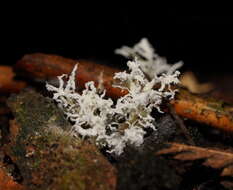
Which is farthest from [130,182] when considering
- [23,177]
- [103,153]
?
[23,177]

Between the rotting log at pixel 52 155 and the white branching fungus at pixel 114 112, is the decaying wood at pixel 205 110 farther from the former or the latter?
the rotting log at pixel 52 155

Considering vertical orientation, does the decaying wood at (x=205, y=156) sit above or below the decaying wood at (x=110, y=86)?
below

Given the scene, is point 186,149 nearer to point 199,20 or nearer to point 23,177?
point 23,177

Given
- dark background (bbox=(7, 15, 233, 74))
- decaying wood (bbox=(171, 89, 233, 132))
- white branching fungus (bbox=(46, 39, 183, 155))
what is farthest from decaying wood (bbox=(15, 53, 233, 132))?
dark background (bbox=(7, 15, 233, 74))

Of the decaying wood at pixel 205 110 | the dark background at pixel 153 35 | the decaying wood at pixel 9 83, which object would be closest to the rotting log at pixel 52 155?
the decaying wood at pixel 9 83

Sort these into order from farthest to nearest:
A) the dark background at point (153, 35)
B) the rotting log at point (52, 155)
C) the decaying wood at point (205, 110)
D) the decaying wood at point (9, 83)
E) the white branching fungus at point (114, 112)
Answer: the dark background at point (153, 35) < the decaying wood at point (9, 83) < the decaying wood at point (205, 110) < the white branching fungus at point (114, 112) < the rotting log at point (52, 155)

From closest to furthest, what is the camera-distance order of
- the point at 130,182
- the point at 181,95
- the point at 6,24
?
the point at 130,182
the point at 181,95
the point at 6,24

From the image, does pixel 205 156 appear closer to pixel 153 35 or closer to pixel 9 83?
pixel 9 83

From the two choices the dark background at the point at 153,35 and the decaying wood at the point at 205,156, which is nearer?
the decaying wood at the point at 205,156
